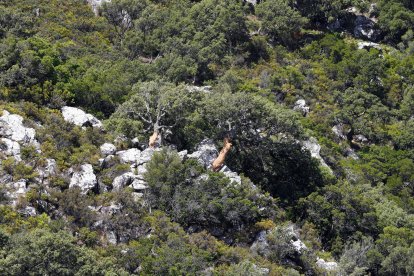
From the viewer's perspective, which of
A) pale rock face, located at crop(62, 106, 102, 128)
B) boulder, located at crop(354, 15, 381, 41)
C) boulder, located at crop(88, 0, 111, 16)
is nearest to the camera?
pale rock face, located at crop(62, 106, 102, 128)

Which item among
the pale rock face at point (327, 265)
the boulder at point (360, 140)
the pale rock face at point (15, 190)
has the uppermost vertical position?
the pale rock face at point (15, 190)

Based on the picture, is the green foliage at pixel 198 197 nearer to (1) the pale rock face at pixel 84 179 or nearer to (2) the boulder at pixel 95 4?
(1) the pale rock face at pixel 84 179

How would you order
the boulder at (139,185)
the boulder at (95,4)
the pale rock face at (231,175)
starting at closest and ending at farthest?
the boulder at (139,185) < the pale rock face at (231,175) < the boulder at (95,4)

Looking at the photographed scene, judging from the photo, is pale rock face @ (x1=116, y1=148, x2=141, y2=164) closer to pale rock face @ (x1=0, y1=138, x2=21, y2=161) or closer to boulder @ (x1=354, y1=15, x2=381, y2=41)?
pale rock face @ (x1=0, y1=138, x2=21, y2=161)

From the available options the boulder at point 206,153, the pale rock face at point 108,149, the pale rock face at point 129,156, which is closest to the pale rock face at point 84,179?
the pale rock face at point 108,149

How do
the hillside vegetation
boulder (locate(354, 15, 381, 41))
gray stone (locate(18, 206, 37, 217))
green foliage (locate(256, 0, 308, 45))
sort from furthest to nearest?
boulder (locate(354, 15, 381, 41))
green foliage (locate(256, 0, 308, 45))
the hillside vegetation
gray stone (locate(18, 206, 37, 217))

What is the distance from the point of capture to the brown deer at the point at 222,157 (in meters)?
43.7

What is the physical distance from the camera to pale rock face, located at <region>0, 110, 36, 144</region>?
39219 millimetres

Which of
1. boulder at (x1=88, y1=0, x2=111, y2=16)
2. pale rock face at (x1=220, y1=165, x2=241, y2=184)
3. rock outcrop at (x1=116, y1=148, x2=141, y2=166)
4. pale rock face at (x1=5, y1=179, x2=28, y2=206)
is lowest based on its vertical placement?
boulder at (x1=88, y1=0, x2=111, y2=16)

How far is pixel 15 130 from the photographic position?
39625 millimetres

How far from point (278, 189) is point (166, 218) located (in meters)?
12.6

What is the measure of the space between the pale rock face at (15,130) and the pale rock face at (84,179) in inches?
147

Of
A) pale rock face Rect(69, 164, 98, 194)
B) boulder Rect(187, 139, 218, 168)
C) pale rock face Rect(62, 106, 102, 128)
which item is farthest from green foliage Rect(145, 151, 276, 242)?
pale rock face Rect(62, 106, 102, 128)

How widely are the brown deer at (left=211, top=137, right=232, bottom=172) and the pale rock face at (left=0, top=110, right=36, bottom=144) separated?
39.1 ft
